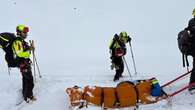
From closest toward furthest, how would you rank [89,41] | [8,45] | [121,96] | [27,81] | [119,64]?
[121,96] < [8,45] < [27,81] < [119,64] < [89,41]

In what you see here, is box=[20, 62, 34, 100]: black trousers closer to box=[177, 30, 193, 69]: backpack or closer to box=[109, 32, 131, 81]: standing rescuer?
box=[109, 32, 131, 81]: standing rescuer

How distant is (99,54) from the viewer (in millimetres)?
23016

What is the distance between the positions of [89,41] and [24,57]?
13.0 m

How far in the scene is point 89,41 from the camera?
A: 26141 millimetres

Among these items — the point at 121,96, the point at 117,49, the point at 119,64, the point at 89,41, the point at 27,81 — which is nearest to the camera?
the point at 121,96

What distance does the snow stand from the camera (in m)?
14.2

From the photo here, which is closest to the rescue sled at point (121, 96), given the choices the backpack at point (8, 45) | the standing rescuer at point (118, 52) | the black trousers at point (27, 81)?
the black trousers at point (27, 81)

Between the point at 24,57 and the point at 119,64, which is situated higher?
the point at 24,57

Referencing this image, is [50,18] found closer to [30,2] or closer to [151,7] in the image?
[30,2]

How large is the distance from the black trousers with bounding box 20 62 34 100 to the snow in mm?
339

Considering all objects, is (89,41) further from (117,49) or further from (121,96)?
(121,96)

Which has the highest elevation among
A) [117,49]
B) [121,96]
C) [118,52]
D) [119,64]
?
[117,49]

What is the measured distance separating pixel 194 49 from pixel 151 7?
18470 millimetres

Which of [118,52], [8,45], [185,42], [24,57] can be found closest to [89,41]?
[118,52]
